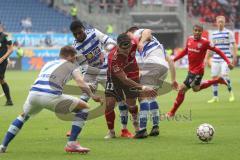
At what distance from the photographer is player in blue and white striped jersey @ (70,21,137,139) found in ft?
40.9

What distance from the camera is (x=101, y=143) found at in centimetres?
1136

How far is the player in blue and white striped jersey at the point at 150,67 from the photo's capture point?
11953 millimetres

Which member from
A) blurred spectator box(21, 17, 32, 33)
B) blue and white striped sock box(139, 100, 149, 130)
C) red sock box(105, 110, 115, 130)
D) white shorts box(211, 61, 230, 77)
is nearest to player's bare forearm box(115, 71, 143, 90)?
blue and white striped sock box(139, 100, 149, 130)

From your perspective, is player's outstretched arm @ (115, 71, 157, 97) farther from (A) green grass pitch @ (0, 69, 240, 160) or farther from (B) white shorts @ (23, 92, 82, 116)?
(B) white shorts @ (23, 92, 82, 116)

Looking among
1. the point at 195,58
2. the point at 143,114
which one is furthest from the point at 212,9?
the point at 143,114

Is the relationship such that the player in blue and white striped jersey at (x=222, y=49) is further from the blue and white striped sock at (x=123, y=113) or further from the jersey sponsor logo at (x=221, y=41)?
the blue and white striped sock at (x=123, y=113)

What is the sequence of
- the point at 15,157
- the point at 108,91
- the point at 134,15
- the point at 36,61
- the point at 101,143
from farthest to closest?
the point at 134,15, the point at 36,61, the point at 108,91, the point at 101,143, the point at 15,157

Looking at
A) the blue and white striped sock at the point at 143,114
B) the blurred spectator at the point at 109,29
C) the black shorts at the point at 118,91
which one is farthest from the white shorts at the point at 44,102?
the blurred spectator at the point at 109,29

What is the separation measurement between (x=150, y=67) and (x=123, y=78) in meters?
2.05

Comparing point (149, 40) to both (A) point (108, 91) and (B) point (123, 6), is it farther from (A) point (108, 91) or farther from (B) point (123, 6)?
(B) point (123, 6)

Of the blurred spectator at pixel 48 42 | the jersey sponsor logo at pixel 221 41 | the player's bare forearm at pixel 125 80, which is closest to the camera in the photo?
the player's bare forearm at pixel 125 80

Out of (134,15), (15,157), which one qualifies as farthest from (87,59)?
(134,15)

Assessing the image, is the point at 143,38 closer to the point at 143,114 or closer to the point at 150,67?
the point at 150,67

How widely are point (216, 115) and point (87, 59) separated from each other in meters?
4.52
